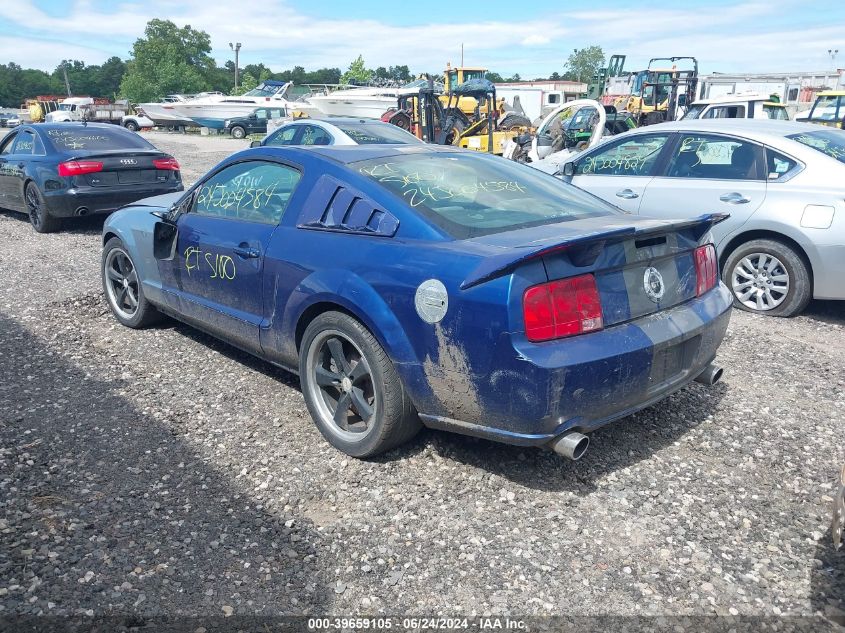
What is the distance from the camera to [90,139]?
9867mm

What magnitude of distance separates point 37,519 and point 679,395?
11.6 ft

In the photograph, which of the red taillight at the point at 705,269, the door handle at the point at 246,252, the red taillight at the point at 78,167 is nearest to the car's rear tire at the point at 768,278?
the red taillight at the point at 705,269

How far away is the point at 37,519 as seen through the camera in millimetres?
3068

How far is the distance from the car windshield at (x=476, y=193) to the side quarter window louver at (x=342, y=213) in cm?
15

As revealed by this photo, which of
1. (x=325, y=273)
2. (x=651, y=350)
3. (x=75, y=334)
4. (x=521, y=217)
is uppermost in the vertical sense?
(x=521, y=217)

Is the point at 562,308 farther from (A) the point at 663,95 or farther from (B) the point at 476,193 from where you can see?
(A) the point at 663,95

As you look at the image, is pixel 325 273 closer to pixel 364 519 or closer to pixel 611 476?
pixel 364 519

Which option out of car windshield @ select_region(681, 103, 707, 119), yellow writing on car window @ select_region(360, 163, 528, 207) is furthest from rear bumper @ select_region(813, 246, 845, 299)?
car windshield @ select_region(681, 103, 707, 119)

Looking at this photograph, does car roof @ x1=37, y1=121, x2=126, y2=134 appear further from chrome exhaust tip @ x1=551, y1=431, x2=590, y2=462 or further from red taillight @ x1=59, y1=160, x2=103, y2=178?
chrome exhaust tip @ x1=551, y1=431, x2=590, y2=462

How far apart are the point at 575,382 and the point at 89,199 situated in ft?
27.4

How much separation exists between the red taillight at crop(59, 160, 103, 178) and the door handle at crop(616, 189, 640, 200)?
22.2 ft

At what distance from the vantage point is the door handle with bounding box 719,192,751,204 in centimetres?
598

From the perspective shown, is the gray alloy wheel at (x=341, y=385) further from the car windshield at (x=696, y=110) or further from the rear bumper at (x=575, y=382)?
the car windshield at (x=696, y=110)

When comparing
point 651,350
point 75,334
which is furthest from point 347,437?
point 75,334
